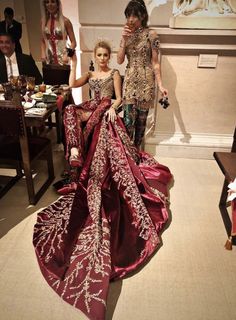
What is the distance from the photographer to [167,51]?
2.84 meters

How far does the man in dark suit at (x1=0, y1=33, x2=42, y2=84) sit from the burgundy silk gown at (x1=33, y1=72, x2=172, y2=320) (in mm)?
852

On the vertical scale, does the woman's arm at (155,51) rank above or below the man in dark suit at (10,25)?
below

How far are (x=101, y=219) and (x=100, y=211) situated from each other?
0.07 m

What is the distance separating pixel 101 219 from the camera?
1.95 metres

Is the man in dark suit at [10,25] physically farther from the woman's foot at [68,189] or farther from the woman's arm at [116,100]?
the woman's foot at [68,189]

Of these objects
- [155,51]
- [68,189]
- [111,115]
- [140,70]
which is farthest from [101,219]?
[155,51]

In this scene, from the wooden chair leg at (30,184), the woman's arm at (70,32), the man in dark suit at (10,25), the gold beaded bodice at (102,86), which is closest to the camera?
the wooden chair leg at (30,184)

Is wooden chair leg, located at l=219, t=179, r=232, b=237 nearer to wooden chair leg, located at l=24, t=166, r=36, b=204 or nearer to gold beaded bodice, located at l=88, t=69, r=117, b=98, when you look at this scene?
gold beaded bodice, located at l=88, t=69, r=117, b=98

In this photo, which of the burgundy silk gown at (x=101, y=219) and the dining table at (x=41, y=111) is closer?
the burgundy silk gown at (x=101, y=219)

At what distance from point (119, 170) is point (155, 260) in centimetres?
76

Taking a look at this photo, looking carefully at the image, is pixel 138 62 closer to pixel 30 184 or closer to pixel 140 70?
pixel 140 70

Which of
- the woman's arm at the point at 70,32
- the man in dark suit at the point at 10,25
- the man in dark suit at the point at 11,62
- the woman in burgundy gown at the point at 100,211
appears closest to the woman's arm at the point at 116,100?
the woman in burgundy gown at the point at 100,211

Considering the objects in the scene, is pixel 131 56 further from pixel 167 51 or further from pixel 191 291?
pixel 191 291

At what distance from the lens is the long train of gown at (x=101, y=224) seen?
1576mm
